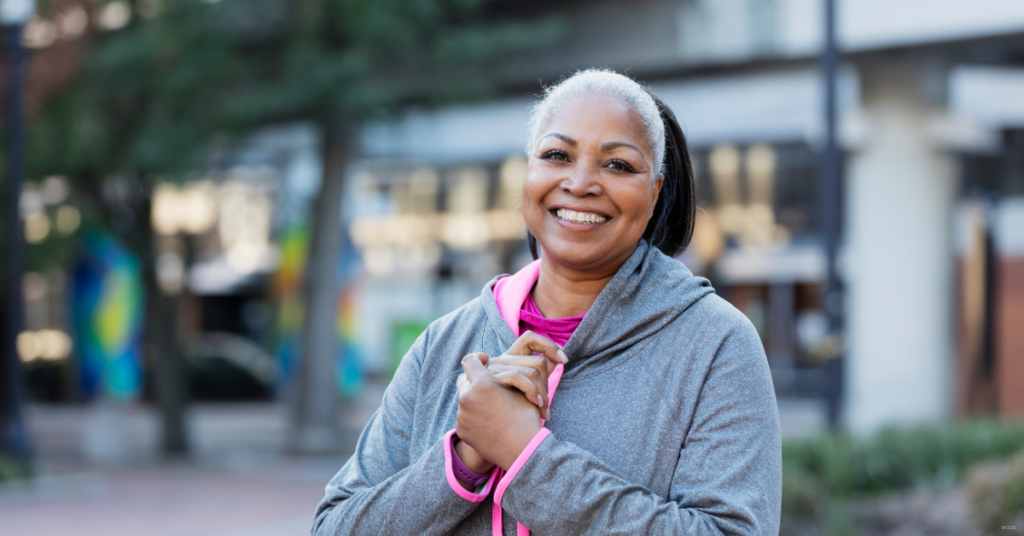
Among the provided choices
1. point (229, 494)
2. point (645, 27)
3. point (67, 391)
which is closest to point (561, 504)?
point (229, 494)

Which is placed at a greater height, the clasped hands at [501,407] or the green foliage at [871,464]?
the clasped hands at [501,407]

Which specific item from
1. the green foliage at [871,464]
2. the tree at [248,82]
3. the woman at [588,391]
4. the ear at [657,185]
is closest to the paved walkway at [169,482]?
the tree at [248,82]

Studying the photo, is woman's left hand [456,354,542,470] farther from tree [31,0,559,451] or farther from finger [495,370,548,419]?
tree [31,0,559,451]

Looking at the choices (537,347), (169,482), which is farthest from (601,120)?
(169,482)

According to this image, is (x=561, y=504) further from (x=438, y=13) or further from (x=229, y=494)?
(x=438, y=13)

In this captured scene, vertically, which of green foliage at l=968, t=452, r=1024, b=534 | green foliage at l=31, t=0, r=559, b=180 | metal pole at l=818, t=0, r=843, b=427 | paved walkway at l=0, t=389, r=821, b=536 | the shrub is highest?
green foliage at l=31, t=0, r=559, b=180

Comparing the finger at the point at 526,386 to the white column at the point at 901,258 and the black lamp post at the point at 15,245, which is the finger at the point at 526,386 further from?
the white column at the point at 901,258

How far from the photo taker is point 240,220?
24.8 meters

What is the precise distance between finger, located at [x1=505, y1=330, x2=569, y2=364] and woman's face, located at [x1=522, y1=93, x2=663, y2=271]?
0.56 ft

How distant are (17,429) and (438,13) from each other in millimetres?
7455

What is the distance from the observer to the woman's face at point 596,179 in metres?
1.90

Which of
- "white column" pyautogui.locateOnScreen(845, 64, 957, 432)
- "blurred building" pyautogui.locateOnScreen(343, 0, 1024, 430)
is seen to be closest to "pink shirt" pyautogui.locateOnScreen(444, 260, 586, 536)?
"blurred building" pyautogui.locateOnScreen(343, 0, 1024, 430)

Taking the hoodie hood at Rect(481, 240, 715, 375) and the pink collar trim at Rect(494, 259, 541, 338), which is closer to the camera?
the hoodie hood at Rect(481, 240, 715, 375)

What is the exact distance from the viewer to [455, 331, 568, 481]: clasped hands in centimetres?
176
